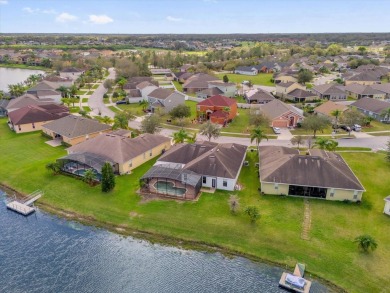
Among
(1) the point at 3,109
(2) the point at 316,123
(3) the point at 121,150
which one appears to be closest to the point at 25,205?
(3) the point at 121,150

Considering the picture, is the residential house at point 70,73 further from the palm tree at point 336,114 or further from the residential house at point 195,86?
the palm tree at point 336,114

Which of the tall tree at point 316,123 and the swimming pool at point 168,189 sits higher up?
the tall tree at point 316,123

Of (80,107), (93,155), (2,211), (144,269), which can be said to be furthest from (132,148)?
(80,107)

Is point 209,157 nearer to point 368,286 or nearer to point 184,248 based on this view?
point 184,248

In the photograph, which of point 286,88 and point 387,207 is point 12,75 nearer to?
point 286,88

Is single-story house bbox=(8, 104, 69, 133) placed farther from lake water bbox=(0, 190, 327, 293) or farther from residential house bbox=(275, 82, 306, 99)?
residential house bbox=(275, 82, 306, 99)

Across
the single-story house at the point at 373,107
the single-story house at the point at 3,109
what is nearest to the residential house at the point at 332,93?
the single-story house at the point at 373,107
